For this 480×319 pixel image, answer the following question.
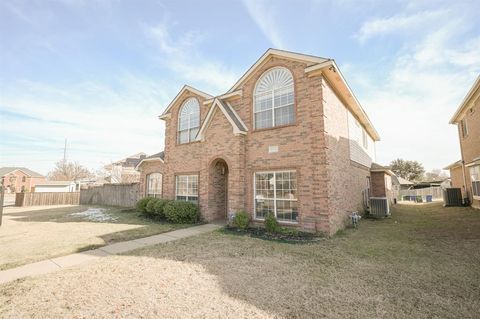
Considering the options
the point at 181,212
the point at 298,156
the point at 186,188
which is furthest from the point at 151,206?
the point at 298,156

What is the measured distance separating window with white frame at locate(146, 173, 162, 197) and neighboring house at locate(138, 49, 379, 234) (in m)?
3.21

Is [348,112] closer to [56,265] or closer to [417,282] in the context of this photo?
[417,282]

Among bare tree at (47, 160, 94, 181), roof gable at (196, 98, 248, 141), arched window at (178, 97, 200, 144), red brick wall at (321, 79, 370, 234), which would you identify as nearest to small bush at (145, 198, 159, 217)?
arched window at (178, 97, 200, 144)

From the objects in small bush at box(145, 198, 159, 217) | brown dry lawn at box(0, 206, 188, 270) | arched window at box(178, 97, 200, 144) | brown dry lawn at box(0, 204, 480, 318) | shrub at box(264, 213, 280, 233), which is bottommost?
brown dry lawn at box(0, 204, 480, 318)

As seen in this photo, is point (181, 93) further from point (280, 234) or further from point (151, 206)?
point (280, 234)

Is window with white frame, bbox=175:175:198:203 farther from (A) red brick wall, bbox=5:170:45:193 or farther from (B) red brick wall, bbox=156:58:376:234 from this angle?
(A) red brick wall, bbox=5:170:45:193

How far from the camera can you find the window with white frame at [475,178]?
51.3ft

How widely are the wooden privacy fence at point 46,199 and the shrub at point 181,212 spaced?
776 inches

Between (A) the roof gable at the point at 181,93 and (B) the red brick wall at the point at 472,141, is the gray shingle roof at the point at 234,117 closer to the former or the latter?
(A) the roof gable at the point at 181,93

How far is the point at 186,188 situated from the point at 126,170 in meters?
33.9

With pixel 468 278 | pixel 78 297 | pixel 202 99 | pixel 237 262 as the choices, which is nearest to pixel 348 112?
pixel 202 99

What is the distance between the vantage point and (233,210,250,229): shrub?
10103mm

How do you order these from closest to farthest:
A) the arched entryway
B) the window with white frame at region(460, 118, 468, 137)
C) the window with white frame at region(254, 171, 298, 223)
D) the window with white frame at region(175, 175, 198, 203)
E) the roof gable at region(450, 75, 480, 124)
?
1. the window with white frame at region(254, 171, 298, 223)
2. the arched entryway
3. the window with white frame at region(175, 175, 198, 203)
4. the roof gable at region(450, 75, 480, 124)
5. the window with white frame at region(460, 118, 468, 137)

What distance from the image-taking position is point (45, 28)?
8461 mm
